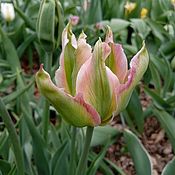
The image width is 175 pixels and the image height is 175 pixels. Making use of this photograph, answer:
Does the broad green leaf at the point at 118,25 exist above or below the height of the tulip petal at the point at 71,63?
below

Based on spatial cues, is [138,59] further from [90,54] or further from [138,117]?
[138,117]

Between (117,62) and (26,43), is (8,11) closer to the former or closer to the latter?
(26,43)

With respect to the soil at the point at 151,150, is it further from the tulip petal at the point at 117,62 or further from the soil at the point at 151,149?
the tulip petal at the point at 117,62

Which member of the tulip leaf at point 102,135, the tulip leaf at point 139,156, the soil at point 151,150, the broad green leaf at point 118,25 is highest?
the tulip leaf at point 139,156

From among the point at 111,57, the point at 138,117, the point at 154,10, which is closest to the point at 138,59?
the point at 111,57

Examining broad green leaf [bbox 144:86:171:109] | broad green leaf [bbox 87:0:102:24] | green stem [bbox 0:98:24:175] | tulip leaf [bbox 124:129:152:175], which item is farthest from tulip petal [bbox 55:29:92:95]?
broad green leaf [bbox 87:0:102:24]

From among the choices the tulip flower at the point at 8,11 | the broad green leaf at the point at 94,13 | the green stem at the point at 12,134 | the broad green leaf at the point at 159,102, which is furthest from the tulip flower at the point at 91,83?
the broad green leaf at the point at 94,13

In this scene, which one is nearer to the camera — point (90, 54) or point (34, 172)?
point (90, 54)

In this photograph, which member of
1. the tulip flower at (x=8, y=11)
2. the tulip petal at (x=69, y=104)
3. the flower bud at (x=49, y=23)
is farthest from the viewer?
the tulip flower at (x=8, y=11)

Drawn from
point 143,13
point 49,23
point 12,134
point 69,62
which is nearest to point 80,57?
point 69,62
